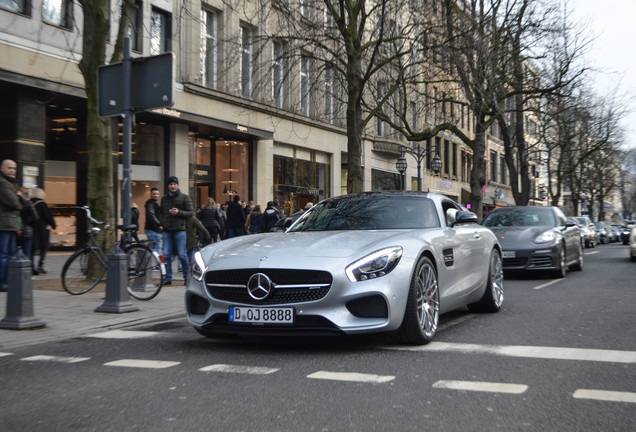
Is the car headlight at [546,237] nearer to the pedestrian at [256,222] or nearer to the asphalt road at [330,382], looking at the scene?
the asphalt road at [330,382]

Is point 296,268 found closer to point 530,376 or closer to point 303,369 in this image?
point 303,369

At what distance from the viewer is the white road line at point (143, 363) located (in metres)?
5.29

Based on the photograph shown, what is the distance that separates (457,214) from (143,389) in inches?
156

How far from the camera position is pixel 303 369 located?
5.09 m

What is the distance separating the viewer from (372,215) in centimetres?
712

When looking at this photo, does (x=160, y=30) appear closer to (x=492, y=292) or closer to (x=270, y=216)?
(x=270, y=216)

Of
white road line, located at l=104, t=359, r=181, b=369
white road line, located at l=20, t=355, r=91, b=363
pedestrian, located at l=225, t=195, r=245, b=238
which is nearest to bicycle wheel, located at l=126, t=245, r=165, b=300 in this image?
white road line, located at l=20, t=355, r=91, b=363

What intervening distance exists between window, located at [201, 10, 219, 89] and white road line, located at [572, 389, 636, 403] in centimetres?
2134

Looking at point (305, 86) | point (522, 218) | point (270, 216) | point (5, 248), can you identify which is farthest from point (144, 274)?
point (305, 86)

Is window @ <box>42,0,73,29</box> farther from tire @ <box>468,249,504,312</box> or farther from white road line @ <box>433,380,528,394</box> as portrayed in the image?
white road line @ <box>433,380,528,394</box>

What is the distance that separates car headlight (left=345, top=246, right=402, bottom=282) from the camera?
5.61 m

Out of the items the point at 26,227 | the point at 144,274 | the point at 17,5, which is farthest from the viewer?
the point at 17,5

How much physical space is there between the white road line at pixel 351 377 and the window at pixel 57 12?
51.5 feet

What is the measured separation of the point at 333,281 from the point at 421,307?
982 mm
